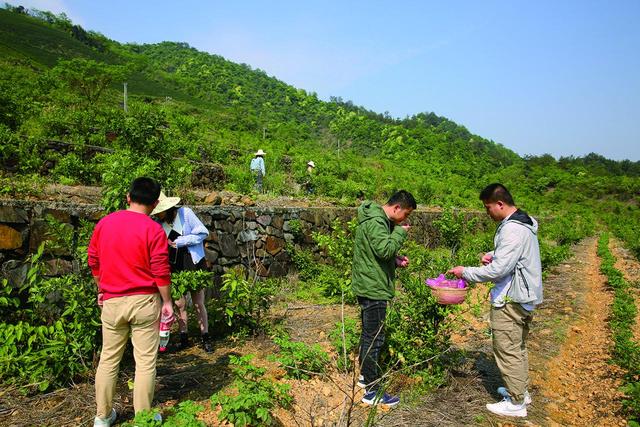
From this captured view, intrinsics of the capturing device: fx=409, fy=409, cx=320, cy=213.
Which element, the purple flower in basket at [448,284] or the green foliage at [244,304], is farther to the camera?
the green foliage at [244,304]

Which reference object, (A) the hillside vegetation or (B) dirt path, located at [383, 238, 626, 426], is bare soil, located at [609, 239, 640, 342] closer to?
(A) the hillside vegetation

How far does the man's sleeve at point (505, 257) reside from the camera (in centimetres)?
294

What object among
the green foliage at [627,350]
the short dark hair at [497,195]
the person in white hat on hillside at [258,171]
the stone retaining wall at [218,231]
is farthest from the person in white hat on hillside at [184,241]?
the person in white hat on hillside at [258,171]

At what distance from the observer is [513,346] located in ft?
9.93

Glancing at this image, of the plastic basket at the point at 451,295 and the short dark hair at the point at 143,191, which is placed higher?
the short dark hair at the point at 143,191

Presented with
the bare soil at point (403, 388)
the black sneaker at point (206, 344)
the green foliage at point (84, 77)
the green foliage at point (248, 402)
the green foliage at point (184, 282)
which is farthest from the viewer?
the green foliage at point (84, 77)

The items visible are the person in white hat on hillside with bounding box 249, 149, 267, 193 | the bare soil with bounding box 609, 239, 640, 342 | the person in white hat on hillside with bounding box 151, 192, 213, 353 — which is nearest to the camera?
the person in white hat on hillside with bounding box 151, 192, 213, 353

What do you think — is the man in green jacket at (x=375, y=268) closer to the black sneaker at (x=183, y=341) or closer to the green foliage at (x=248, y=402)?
the green foliage at (x=248, y=402)

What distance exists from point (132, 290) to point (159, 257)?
25cm

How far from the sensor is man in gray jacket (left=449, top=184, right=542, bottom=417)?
295 cm

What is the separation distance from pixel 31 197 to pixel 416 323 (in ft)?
16.8

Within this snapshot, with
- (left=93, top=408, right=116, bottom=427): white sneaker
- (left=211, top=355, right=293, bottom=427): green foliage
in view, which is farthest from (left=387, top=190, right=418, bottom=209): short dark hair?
(left=93, top=408, right=116, bottom=427): white sneaker

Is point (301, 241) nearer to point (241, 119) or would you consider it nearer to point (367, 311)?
point (367, 311)

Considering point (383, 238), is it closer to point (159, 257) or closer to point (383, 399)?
point (383, 399)
